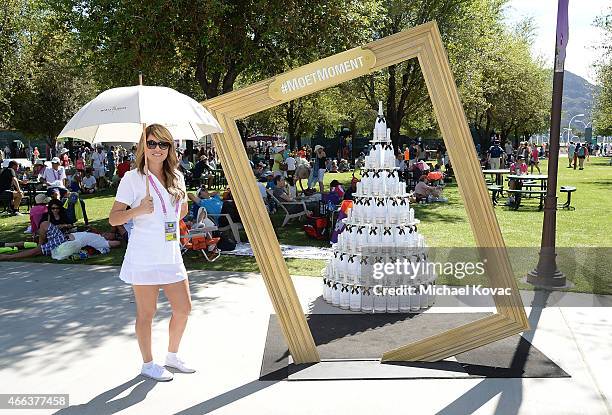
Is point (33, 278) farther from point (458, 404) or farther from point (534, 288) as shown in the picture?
point (534, 288)

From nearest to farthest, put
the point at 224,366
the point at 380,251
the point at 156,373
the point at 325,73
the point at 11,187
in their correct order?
1. the point at 156,373
2. the point at 325,73
3. the point at 224,366
4. the point at 380,251
5. the point at 11,187

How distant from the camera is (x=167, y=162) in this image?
14.9 feet

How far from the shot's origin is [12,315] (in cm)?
679

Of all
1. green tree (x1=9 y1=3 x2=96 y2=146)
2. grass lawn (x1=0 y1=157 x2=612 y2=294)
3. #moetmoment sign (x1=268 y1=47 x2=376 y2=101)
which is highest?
green tree (x1=9 y1=3 x2=96 y2=146)

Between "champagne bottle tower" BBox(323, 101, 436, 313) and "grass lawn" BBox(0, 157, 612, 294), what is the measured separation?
5.71 feet

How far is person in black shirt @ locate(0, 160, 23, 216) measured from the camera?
53.5ft

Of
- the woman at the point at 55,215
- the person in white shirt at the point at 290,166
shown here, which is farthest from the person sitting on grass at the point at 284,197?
the person in white shirt at the point at 290,166

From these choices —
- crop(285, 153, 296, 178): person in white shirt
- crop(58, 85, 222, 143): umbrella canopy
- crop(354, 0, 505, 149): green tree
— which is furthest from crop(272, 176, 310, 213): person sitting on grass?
crop(58, 85, 222, 143): umbrella canopy

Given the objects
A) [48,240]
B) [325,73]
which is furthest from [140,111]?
[48,240]

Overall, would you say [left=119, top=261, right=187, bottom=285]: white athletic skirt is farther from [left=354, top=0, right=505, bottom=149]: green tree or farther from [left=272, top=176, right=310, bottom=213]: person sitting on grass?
[left=354, top=0, right=505, bottom=149]: green tree

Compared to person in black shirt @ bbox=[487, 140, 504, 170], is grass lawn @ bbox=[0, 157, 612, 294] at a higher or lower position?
lower

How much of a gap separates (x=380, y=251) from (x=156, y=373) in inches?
126

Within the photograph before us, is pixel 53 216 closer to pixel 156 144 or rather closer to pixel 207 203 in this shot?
pixel 207 203

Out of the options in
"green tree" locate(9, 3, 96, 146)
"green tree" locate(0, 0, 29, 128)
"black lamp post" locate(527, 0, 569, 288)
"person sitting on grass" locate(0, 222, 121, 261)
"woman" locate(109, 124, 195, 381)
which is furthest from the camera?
"green tree" locate(9, 3, 96, 146)
